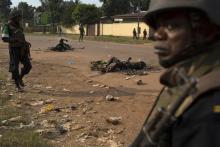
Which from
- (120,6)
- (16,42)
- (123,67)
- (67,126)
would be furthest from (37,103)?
(120,6)

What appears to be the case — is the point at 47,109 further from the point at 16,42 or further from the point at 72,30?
the point at 72,30

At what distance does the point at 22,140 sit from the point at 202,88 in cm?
562

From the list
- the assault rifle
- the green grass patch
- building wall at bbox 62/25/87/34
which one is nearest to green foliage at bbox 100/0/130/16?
building wall at bbox 62/25/87/34

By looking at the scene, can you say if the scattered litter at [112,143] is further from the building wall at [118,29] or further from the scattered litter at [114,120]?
the building wall at [118,29]

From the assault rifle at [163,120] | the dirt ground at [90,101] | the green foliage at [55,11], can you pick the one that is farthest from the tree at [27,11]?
the assault rifle at [163,120]

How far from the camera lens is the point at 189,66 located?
1733 millimetres

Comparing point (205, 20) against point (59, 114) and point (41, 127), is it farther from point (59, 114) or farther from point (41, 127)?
point (59, 114)

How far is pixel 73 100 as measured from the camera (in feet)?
36.2

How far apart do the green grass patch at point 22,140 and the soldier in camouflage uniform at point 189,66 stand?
513 cm

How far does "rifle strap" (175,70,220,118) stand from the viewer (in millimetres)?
1605

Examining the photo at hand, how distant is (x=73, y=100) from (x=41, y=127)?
283 cm

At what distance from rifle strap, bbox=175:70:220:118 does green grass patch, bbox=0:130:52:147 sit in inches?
211

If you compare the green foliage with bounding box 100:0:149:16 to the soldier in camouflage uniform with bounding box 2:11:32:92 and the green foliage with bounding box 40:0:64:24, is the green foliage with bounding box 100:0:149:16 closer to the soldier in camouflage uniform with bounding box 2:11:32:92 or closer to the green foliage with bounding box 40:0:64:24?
the green foliage with bounding box 40:0:64:24

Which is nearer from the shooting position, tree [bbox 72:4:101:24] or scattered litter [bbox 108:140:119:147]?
scattered litter [bbox 108:140:119:147]
